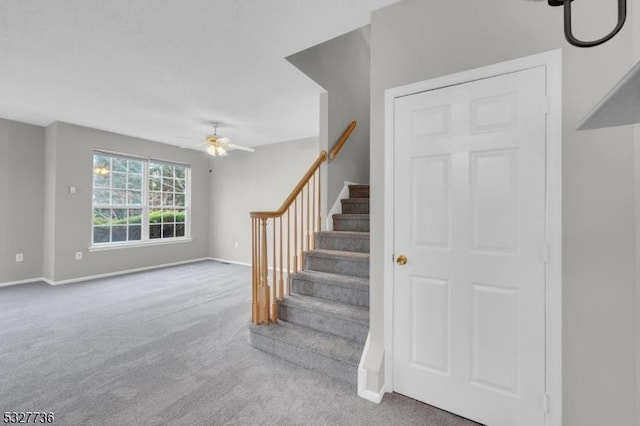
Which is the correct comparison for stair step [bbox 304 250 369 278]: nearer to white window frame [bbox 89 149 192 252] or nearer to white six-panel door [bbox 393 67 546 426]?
white six-panel door [bbox 393 67 546 426]

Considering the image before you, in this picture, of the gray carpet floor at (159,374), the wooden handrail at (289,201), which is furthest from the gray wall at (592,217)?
the wooden handrail at (289,201)

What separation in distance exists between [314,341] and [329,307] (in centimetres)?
28

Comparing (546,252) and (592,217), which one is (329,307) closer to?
(546,252)

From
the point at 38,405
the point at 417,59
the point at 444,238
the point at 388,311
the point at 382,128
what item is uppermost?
the point at 417,59

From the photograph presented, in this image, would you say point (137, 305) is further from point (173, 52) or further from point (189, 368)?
point (173, 52)

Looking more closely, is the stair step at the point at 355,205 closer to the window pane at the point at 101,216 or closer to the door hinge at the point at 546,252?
the door hinge at the point at 546,252

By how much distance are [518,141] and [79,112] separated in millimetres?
5109

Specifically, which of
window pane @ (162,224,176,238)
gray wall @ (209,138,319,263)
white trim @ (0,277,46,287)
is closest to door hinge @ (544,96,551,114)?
gray wall @ (209,138,319,263)

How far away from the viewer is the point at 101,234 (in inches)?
192

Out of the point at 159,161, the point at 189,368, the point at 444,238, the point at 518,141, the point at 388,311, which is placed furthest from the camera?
the point at 159,161

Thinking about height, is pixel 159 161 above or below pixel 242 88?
below

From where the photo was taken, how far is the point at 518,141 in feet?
4.82

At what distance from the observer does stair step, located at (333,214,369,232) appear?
302 centimetres

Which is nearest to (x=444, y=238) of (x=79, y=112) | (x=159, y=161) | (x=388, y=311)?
(x=388, y=311)
